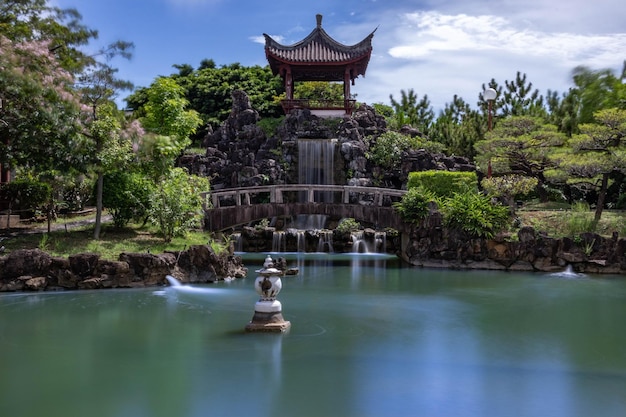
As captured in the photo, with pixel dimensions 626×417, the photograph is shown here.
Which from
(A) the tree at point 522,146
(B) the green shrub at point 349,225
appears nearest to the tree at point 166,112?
(B) the green shrub at point 349,225

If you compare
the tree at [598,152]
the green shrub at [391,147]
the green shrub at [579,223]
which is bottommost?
the green shrub at [579,223]

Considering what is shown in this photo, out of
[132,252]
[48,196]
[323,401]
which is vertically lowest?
[323,401]

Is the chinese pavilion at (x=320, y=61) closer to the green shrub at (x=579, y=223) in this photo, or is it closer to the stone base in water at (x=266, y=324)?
the green shrub at (x=579, y=223)

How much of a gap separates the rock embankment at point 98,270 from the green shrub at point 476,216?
30.9ft

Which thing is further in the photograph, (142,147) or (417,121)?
(417,121)

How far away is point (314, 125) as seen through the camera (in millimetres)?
35500

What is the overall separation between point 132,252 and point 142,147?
3.67 meters

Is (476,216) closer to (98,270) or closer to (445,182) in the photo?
(445,182)

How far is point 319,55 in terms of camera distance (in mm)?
37969

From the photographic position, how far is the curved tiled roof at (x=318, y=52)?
3728 centimetres

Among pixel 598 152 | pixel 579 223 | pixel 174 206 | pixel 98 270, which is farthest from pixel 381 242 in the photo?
pixel 98 270

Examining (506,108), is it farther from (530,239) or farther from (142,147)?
(142,147)

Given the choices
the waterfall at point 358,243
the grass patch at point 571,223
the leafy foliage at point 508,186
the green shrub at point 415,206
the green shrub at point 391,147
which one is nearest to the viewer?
the grass patch at point 571,223

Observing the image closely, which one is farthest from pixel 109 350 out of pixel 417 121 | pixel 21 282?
pixel 417 121
